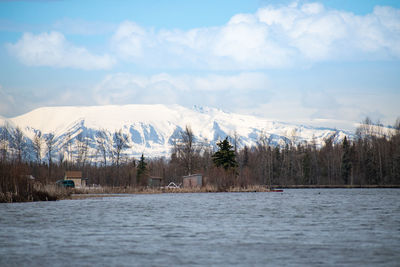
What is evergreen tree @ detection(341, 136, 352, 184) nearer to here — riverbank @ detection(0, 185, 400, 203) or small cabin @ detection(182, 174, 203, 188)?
riverbank @ detection(0, 185, 400, 203)

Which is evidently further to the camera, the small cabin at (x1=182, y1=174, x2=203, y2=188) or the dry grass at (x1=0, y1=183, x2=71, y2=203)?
the small cabin at (x1=182, y1=174, x2=203, y2=188)

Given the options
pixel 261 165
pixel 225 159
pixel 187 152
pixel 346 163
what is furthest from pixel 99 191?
pixel 261 165

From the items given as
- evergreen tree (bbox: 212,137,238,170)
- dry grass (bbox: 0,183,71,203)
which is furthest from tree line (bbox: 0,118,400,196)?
dry grass (bbox: 0,183,71,203)

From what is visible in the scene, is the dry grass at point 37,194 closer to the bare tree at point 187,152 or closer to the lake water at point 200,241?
the lake water at point 200,241

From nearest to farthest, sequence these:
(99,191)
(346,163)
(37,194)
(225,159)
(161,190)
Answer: (37,194), (99,191), (161,190), (225,159), (346,163)

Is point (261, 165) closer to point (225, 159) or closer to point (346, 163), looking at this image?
point (346, 163)

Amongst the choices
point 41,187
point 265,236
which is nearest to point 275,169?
point 41,187

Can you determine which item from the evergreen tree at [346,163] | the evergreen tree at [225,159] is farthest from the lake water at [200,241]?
the evergreen tree at [346,163]

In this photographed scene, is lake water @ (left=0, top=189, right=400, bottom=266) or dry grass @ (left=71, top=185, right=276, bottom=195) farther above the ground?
dry grass @ (left=71, top=185, right=276, bottom=195)

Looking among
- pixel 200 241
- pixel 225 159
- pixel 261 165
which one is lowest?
pixel 200 241

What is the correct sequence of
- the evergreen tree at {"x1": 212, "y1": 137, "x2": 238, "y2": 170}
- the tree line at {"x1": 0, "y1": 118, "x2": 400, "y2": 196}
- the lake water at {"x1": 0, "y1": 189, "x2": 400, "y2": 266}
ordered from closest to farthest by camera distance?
the lake water at {"x1": 0, "y1": 189, "x2": 400, "y2": 266} < the tree line at {"x1": 0, "y1": 118, "x2": 400, "y2": 196} < the evergreen tree at {"x1": 212, "y1": 137, "x2": 238, "y2": 170}

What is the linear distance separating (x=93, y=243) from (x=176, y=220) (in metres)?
9.91

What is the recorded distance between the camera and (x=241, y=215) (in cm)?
3244

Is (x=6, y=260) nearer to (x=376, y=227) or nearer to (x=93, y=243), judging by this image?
(x=93, y=243)
